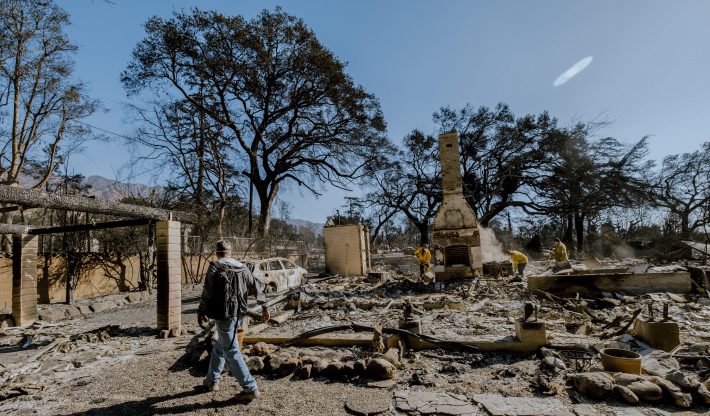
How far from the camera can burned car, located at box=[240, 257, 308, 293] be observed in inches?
551

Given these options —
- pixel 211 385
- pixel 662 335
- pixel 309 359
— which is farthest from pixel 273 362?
pixel 662 335

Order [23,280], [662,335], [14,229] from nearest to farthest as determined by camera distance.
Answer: [662,335] < [14,229] < [23,280]

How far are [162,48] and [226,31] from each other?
159 inches

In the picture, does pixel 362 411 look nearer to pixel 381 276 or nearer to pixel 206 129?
pixel 381 276

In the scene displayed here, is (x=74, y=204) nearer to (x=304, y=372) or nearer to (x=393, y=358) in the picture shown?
(x=304, y=372)

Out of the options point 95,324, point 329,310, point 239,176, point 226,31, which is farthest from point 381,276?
point 226,31

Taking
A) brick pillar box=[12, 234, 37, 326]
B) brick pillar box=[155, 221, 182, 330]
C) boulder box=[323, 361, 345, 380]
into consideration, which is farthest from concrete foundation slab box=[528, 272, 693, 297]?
brick pillar box=[12, 234, 37, 326]

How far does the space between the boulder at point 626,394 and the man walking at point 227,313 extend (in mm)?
4015

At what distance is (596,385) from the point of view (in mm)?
3986

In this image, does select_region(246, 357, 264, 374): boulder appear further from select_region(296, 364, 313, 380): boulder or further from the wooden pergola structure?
the wooden pergola structure

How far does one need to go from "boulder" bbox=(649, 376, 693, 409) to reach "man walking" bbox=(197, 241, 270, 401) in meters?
4.49

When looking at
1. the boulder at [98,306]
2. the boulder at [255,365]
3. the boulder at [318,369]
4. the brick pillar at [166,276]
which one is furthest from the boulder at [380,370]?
the boulder at [98,306]

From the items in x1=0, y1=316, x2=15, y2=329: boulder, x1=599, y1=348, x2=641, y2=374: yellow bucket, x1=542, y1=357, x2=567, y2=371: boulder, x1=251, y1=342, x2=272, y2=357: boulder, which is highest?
x1=599, y1=348, x2=641, y2=374: yellow bucket

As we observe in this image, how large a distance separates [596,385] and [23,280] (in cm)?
1335
